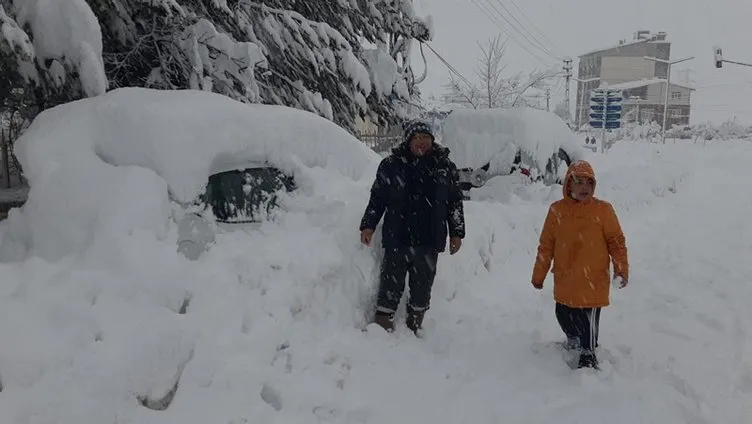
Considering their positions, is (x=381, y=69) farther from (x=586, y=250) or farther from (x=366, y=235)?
(x=586, y=250)

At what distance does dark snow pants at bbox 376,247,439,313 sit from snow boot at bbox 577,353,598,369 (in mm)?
1210

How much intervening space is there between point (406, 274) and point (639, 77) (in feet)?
314

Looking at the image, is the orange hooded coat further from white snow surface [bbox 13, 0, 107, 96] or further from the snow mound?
white snow surface [bbox 13, 0, 107, 96]

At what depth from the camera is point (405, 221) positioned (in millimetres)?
4516

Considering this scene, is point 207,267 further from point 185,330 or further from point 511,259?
point 511,259

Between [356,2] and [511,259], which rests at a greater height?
[356,2]

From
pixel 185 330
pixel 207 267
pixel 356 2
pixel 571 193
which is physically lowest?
pixel 185 330

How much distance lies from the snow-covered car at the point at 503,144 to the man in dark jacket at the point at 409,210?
6067 mm

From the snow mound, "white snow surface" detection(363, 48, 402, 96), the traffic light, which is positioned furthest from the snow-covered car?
the traffic light

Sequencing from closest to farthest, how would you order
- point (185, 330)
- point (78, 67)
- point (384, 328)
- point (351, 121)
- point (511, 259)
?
point (185, 330)
point (384, 328)
point (78, 67)
point (511, 259)
point (351, 121)

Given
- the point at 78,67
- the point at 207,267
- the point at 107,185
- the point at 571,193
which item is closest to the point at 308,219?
the point at 207,267

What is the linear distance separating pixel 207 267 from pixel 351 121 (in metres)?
5.94

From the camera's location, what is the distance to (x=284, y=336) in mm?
3682

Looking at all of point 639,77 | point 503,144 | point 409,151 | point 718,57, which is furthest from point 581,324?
point 639,77
